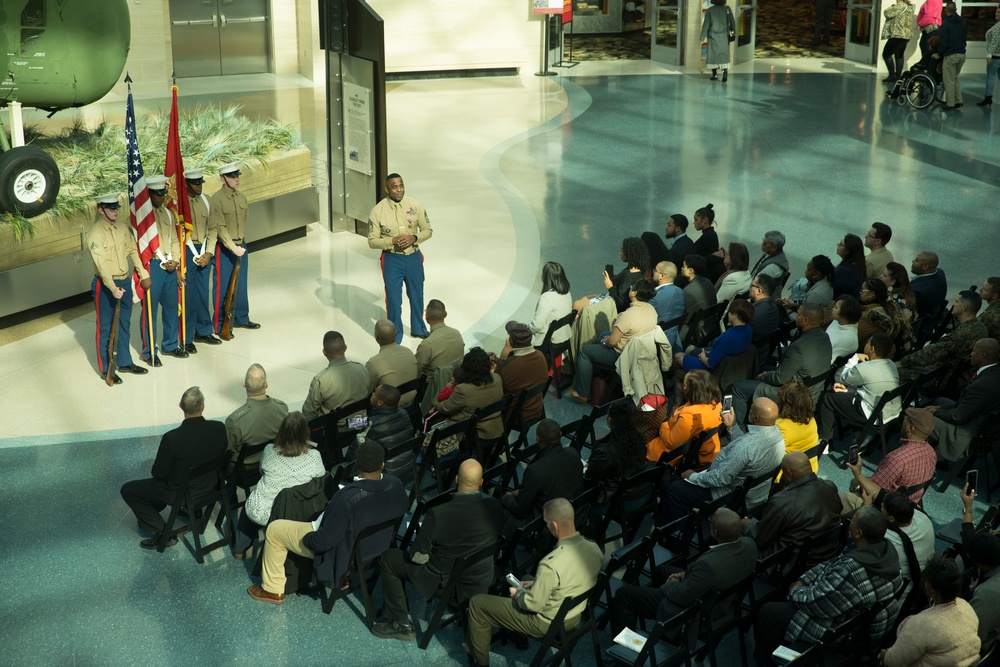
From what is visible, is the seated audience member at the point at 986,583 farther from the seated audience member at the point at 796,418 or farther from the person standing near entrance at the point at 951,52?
the person standing near entrance at the point at 951,52

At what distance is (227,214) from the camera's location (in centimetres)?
978

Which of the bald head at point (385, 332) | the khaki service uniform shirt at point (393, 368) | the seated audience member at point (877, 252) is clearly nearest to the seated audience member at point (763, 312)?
the seated audience member at point (877, 252)

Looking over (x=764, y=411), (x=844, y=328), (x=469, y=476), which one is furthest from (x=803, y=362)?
(x=469, y=476)

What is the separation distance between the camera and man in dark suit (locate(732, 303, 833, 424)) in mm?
7660

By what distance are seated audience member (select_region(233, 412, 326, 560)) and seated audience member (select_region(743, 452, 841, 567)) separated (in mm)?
2478

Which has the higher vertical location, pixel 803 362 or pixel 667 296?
pixel 667 296

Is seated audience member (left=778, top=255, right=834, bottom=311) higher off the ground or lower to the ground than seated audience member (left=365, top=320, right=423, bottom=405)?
higher

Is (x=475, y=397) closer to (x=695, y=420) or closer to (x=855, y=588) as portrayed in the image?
(x=695, y=420)

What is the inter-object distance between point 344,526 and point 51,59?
803 centimetres

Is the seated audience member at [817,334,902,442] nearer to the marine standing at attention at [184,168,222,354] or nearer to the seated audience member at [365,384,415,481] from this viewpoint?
the seated audience member at [365,384,415,481]

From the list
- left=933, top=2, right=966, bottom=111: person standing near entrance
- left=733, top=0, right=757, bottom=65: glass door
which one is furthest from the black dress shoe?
left=733, top=0, right=757, bottom=65: glass door

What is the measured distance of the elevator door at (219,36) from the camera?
22.1 meters

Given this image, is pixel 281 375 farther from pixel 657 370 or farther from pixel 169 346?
pixel 657 370

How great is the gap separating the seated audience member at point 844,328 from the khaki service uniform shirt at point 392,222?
3.60m
